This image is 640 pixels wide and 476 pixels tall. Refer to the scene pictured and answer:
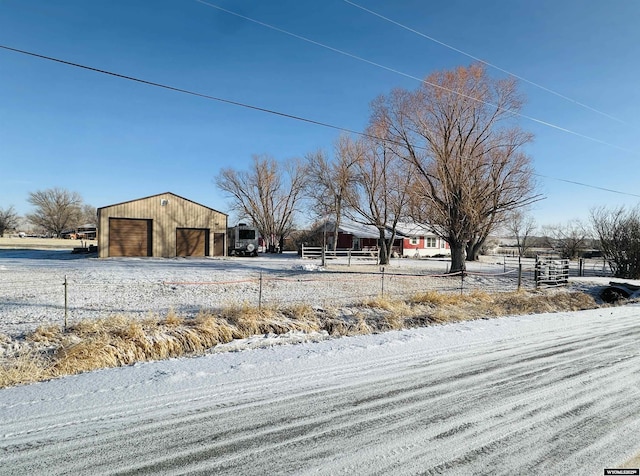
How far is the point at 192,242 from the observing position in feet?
109

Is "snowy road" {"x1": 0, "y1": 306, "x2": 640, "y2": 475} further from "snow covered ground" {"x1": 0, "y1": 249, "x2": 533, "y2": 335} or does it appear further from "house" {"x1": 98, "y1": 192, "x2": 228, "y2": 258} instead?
"house" {"x1": 98, "y1": 192, "x2": 228, "y2": 258}

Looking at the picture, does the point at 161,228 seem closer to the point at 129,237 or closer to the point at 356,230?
the point at 129,237

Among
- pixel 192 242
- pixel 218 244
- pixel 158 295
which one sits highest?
pixel 192 242

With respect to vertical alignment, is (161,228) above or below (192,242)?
above

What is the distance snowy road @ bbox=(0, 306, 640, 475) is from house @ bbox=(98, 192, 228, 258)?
2740 cm

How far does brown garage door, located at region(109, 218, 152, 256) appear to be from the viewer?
3008 cm

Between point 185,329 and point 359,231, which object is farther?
point 359,231

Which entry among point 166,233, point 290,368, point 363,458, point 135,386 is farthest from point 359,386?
point 166,233

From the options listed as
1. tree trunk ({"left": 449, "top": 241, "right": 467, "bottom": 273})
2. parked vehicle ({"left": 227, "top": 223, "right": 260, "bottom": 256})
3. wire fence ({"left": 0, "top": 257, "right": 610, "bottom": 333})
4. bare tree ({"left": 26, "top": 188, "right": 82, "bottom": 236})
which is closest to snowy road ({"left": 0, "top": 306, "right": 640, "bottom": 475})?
wire fence ({"left": 0, "top": 257, "right": 610, "bottom": 333})

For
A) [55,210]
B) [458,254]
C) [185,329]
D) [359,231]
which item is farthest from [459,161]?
[55,210]

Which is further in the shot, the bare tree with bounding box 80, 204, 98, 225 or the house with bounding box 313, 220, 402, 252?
the bare tree with bounding box 80, 204, 98, 225

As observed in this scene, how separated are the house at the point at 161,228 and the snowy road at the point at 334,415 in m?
27.4

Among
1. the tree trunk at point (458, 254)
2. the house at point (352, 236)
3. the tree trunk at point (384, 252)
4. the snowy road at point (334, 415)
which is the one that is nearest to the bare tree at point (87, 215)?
the house at point (352, 236)

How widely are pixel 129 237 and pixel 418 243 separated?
35221 mm
